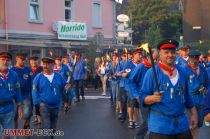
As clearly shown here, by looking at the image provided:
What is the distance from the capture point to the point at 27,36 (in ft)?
87.9

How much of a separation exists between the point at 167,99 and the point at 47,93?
357cm

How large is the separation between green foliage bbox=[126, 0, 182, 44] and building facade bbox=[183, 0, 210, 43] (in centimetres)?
508

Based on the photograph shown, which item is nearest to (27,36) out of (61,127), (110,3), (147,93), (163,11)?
(110,3)

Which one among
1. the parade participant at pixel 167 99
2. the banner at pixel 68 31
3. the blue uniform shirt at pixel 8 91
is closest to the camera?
the parade participant at pixel 167 99

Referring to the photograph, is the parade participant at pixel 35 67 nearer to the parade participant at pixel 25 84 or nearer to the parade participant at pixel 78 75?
the parade participant at pixel 25 84

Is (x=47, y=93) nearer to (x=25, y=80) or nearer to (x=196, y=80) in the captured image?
(x=25, y=80)

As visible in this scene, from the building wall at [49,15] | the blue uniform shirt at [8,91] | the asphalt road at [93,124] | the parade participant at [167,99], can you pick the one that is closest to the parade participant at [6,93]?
the blue uniform shirt at [8,91]

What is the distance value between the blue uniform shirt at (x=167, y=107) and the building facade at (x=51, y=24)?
18841 mm

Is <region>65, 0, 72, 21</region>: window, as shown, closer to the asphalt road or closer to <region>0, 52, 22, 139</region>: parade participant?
the asphalt road

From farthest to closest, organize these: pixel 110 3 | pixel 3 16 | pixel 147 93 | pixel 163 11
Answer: pixel 163 11
pixel 110 3
pixel 3 16
pixel 147 93

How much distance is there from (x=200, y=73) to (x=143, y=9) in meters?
41.7

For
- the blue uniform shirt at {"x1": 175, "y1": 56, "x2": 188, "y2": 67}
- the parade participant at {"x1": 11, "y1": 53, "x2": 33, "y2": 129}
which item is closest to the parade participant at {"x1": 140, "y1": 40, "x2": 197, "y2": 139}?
the blue uniform shirt at {"x1": 175, "y1": 56, "x2": 188, "y2": 67}

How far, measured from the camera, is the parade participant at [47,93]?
29.2 ft

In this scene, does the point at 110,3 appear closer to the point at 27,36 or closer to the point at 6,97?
the point at 27,36
